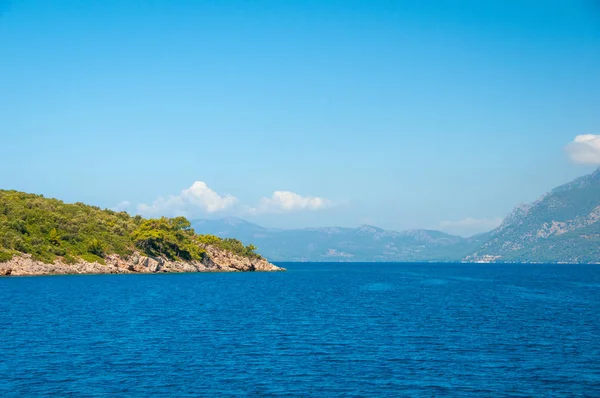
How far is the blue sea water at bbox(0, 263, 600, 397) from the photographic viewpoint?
39.7 metres

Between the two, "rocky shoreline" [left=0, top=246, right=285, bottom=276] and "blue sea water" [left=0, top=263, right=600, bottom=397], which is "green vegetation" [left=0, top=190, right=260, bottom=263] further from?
"blue sea water" [left=0, top=263, right=600, bottom=397]

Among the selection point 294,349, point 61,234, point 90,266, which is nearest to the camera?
point 294,349

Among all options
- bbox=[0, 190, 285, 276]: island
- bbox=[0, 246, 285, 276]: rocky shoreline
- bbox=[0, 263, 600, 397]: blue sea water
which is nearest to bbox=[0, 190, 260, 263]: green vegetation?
bbox=[0, 190, 285, 276]: island

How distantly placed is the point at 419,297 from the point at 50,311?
65.3m

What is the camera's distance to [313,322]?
70000mm

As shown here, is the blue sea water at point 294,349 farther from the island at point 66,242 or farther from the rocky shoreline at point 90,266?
the island at point 66,242

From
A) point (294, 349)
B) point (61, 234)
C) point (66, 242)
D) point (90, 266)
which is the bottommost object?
point (294, 349)

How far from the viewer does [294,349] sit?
52.5 metres

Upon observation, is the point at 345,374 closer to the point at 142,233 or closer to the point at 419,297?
the point at 419,297

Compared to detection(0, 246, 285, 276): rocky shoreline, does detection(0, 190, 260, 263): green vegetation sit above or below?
above

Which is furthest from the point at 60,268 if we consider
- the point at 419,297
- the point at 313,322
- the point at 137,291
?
the point at 313,322

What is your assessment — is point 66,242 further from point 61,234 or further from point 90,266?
point 90,266

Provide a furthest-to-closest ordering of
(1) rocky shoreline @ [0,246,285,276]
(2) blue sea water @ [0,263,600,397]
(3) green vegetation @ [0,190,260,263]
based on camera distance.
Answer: (3) green vegetation @ [0,190,260,263] < (1) rocky shoreline @ [0,246,285,276] < (2) blue sea water @ [0,263,600,397]

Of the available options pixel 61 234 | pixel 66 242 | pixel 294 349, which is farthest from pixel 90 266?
pixel 294 349
